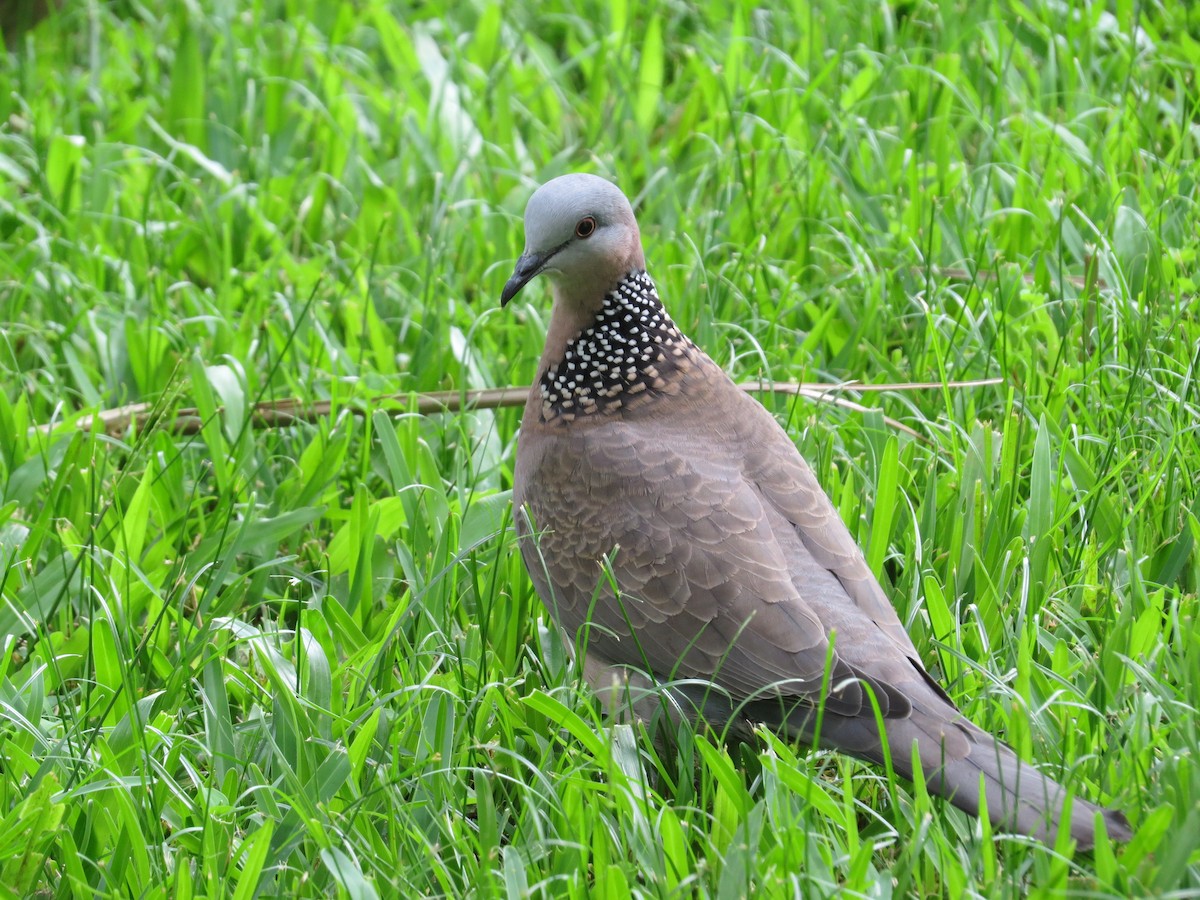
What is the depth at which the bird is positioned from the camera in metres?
2.61

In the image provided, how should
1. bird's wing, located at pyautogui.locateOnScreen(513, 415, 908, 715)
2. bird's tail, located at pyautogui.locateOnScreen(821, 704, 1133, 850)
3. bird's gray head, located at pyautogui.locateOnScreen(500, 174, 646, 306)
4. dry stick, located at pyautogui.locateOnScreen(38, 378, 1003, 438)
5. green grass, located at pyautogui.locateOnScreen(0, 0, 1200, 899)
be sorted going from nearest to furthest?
bird's tail, located at pyautogui.locateOnScreen(821, 704, 1133, 850)
green grass, located at pyautogui.locateOnScreen(0, 0, 1200, 899)
bird's wing, located at pyautogui.locateOnScreen(513, 415, 908, 715)
bird's gray head, located at pyautogui.locateOnScreen(500, 174, 646, 306)
dry stick, located at pyautogui.locateOnScreen(38, 378, 1003, 438)

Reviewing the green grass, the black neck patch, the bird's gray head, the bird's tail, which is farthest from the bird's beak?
the bird's tail

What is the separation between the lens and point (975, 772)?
248 cm

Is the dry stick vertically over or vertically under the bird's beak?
under

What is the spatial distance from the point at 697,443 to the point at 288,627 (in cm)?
110

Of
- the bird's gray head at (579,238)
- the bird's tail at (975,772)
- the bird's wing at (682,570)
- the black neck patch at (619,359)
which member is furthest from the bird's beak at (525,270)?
the bird's tail at (975,772)

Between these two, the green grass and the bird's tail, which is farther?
the green grass

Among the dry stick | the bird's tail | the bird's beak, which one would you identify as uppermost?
the bird's beak

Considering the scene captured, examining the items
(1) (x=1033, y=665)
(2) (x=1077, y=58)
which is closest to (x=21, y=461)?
(1) (x=1033, y=665)

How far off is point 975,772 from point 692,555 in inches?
27.6

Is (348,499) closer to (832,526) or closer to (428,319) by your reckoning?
(428,319)

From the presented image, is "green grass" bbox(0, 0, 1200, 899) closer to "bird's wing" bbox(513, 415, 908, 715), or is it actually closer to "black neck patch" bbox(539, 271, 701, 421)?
"bird's wing" bbox(513, 415, 908, 715)

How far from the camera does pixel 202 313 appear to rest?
14.9ft

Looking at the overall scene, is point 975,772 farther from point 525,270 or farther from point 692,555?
point 525,270
